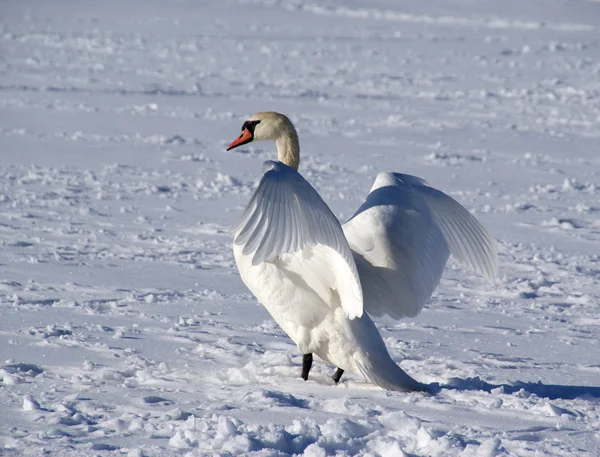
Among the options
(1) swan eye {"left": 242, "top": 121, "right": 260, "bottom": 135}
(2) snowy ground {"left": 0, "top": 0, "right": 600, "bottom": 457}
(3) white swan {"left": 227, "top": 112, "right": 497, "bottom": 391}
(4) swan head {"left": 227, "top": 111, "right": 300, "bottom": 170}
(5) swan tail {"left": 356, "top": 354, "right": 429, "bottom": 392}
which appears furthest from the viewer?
(1) swan eye {"left": 242, "top": 121, "right": 260, "bottom": 135}

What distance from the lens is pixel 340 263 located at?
3.40 m

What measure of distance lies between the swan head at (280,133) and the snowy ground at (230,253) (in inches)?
32.3

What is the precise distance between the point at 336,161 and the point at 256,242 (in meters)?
5.60

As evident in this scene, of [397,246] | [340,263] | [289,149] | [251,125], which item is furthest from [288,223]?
[251,125]

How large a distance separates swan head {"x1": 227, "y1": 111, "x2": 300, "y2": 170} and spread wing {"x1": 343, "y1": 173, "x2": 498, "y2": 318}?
1.72ft

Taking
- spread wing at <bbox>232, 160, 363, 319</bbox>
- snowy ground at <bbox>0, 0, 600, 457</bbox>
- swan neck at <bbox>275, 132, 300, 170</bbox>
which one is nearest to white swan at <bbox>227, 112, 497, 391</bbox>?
spread wing at <bbox>232, 160, 363, 319</bbox>

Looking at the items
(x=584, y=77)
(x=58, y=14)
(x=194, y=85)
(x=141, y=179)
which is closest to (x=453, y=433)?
(x=141, y=179)

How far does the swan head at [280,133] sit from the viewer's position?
443 centimetres

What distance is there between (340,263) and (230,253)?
8.08 feet

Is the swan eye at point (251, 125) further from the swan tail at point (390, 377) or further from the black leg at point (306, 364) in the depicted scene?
the swan tail at point (390, 377)

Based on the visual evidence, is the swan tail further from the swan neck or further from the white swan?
the swan neck

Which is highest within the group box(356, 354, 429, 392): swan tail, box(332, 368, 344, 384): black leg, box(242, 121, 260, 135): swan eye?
box(242, 121, 260, 135): swan eye

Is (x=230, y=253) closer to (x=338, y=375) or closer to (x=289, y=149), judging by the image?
(x=289, y=149)

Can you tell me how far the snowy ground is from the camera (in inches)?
121
